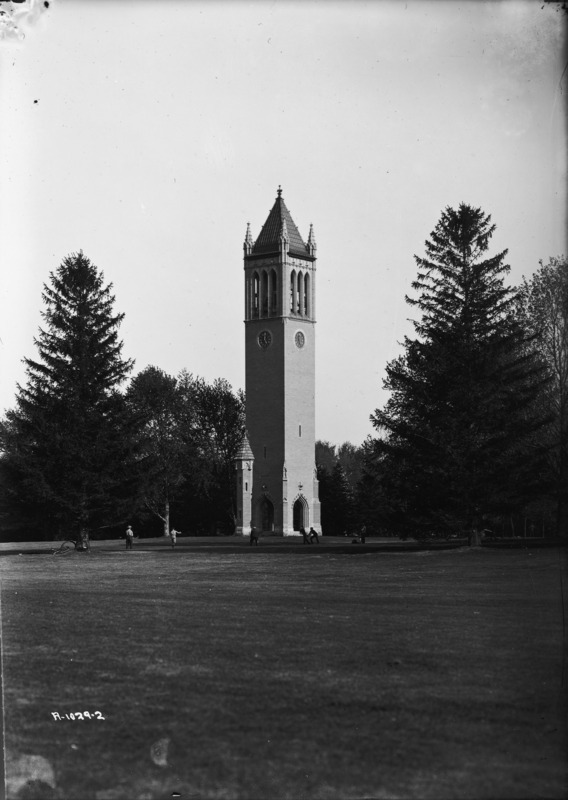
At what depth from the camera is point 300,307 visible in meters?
74.8

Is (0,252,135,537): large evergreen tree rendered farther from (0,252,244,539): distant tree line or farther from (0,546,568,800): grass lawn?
(0,546,568,800): grass lawn

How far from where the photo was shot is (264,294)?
74.8 meters

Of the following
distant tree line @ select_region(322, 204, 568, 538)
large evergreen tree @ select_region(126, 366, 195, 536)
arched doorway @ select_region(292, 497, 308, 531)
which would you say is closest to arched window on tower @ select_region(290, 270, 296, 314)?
large evergreen tree @ select_region(126, 366, 195, 536)

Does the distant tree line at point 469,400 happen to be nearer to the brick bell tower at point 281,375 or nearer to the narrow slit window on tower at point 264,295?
the brick bell tower at point 281,375

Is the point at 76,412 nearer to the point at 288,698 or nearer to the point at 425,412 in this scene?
the point at 425,412

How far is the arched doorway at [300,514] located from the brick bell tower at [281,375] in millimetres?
40

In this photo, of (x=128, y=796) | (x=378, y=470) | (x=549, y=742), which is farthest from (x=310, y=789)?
(x=378, y=470)

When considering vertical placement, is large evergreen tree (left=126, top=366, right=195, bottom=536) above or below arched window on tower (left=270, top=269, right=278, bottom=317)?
below

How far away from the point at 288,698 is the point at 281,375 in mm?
63549

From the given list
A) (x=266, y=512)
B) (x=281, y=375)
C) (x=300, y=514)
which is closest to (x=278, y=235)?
(x=281, y=375)

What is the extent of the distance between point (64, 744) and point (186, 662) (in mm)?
2954

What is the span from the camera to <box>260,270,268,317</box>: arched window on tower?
74375mm

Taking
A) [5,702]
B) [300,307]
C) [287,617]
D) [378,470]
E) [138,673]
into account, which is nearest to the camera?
[5,702]

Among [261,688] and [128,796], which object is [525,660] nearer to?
[261,688]
